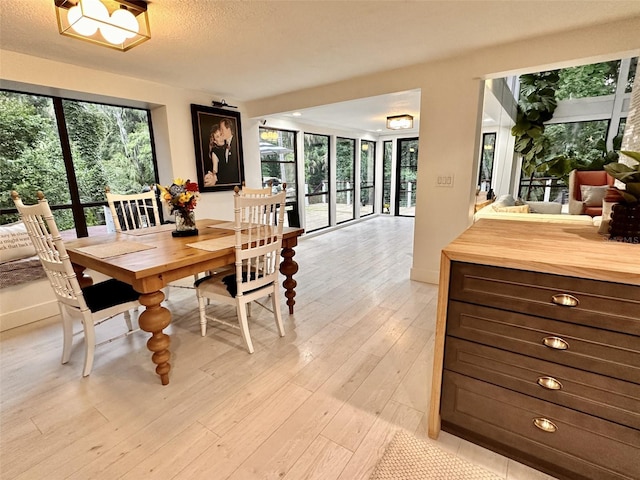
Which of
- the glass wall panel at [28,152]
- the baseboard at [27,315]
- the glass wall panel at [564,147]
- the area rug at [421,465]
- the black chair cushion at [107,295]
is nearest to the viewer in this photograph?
the area rug at [421,465]

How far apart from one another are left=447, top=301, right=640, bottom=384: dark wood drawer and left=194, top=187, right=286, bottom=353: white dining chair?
130 cm

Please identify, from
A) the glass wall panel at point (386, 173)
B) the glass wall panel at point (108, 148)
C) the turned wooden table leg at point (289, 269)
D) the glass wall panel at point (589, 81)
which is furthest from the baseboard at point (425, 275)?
the glass wall panel at point (589, 81)

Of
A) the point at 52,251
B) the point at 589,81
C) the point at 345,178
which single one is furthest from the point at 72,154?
the point at 589,81

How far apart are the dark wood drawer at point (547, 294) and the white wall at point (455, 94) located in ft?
7.12

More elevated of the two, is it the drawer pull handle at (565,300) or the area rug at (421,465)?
the drawer pull handle at (565,300)

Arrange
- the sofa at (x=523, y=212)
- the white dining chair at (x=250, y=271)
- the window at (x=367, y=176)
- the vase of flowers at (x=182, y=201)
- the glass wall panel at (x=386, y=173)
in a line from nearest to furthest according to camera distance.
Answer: the white dining chair at (x=250, y=271), the vase of flowers at (x=182, y=201), the sofa at (x=523, y=212), the window at (x=367, y=176), the glass wall panel at (x=386, y=173)

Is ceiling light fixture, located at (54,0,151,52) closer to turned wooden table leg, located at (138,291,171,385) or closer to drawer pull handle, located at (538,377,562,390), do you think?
turned wooden table leg, located at (138,291,171,385)

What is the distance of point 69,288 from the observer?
1.85 meters

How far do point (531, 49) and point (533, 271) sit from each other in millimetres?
2462

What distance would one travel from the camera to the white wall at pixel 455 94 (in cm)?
242

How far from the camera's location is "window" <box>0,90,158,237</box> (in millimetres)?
2895

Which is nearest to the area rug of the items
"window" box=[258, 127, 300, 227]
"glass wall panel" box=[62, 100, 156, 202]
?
"glass wall panel" box=[62, 100, 156, 202]

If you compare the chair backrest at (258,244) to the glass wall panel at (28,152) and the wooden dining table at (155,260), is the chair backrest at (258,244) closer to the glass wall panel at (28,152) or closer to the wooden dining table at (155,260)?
the wooden dining table at (155,260)

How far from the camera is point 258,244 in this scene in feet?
6.98
